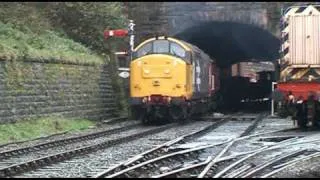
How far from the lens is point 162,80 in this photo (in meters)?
22.9

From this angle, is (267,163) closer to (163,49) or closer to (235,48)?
(163,49)

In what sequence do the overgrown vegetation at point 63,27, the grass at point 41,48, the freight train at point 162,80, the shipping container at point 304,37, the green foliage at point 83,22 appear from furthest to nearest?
1. the green foliage at point 83,22
2. the overgrown vegetation at point 63,27
3. the freight train at point 162,80
4. the grass at point 41,48
5. the shipping container at point 304,37

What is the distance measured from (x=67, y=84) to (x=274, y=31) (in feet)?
40.6

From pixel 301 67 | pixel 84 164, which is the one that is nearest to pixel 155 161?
pixel 84 164

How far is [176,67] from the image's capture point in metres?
22.9

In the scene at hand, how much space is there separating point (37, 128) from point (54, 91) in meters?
3.14

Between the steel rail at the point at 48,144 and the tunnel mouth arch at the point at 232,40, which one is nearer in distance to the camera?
the steel rail at the point at 48,144

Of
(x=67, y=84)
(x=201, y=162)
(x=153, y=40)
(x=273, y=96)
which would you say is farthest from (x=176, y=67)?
(x=201, y=162)

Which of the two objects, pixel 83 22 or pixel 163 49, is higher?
pixel 83 22

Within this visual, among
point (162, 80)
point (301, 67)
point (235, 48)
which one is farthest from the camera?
point (235, 48)

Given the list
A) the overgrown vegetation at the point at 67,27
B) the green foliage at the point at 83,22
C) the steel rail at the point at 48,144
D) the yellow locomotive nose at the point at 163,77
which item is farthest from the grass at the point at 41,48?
the steel rail at the point at 48,144

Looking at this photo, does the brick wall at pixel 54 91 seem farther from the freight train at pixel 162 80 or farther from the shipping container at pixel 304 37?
the shipping container at pixel 304 37

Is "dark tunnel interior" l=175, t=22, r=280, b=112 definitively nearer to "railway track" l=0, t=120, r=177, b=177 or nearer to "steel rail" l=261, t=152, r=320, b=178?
"railway track" l=0, t=120, r=177, b=177

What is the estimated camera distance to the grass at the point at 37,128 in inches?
692
